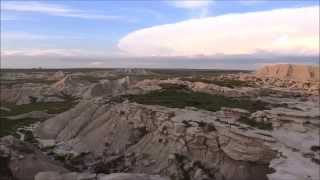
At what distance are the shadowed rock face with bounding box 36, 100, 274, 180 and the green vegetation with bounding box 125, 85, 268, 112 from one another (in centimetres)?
264

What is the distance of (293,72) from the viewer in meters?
99.4

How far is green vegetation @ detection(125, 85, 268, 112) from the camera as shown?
159 feet

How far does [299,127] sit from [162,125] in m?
11.6

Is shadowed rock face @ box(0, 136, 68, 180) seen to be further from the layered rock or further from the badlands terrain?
the layered rock

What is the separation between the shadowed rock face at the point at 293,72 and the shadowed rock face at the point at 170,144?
53.6 meters

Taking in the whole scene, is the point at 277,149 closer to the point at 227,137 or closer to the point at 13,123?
the point at 227,137

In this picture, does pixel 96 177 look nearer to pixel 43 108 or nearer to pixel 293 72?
pixel 43 108

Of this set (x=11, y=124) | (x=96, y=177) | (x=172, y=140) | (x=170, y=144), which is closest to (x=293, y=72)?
(x=11, y=124)

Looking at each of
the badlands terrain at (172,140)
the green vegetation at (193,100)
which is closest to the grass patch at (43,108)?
the badlands terrain at (172,140)

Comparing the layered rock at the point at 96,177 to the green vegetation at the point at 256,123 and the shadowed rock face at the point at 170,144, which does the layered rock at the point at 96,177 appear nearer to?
the shadowed rock face at the point at 170,144

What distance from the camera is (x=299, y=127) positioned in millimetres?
45469

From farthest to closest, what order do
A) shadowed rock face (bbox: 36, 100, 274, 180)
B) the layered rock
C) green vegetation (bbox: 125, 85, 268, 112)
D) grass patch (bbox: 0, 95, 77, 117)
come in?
grass patch (bbox: 0, 95, 77, 117)
green vegetation (bbox: 125, 85, 268, 112)
shadowed rock face (bbox: 36, 100, 274, 180)
the layered rock

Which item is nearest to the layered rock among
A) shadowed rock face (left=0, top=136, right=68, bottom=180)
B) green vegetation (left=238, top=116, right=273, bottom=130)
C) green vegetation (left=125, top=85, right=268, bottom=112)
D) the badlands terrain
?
the badlands terrain

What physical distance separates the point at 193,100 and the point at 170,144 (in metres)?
Answer: 11.7
